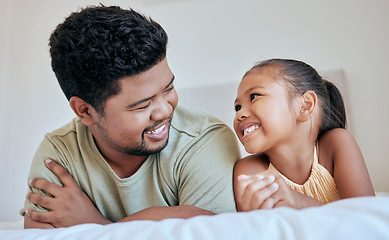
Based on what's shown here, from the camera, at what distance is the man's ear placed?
1.17 m

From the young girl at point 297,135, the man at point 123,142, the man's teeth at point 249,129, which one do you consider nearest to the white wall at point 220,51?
the young girl at point 297,135

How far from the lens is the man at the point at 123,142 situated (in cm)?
106

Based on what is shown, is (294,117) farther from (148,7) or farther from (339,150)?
(148,7)

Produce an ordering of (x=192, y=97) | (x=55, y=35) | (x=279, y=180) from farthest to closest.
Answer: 1. (x=192, y=97)
2. (x=55, y=35)
3. (x=279, y=180)

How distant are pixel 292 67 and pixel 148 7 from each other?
3.86 ft

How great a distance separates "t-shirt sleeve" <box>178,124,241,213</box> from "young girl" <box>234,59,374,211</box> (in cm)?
4

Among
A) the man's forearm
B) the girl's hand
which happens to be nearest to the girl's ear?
the girl's hand

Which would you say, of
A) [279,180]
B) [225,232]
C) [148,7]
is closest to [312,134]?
[279,180]

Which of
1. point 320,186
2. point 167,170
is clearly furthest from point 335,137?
point 167,170

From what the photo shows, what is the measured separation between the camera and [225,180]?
3.64ft

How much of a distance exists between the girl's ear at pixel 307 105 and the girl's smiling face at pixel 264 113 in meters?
0.03

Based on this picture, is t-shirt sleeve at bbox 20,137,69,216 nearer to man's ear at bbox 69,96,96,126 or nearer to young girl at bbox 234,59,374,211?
man's ear at bbox 69,96,96,126

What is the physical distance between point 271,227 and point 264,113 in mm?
638

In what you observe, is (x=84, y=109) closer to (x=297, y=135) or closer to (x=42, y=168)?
(x=42, y=168)
